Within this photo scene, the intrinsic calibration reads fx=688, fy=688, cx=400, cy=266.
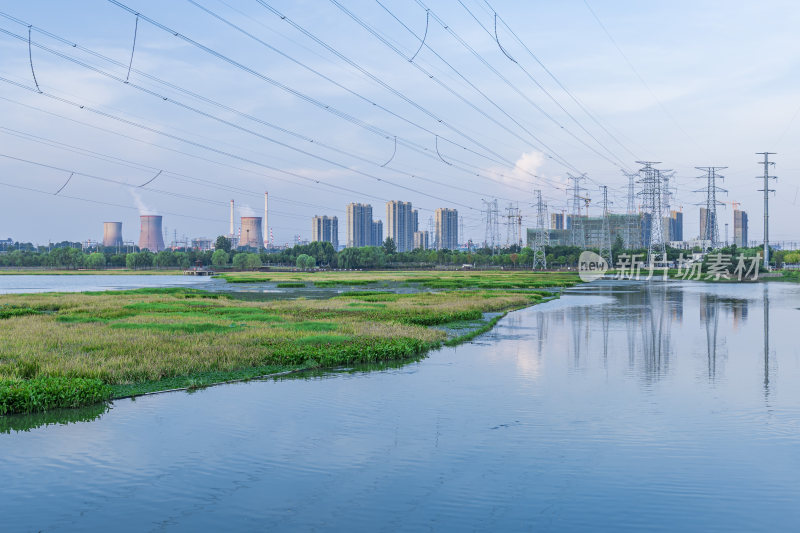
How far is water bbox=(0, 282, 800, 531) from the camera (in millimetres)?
10891

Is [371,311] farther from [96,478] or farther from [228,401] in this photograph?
[96,478]

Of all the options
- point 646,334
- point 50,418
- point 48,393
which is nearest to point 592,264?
point 646,334

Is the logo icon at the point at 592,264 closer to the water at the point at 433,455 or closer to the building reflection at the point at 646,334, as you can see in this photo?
the building reflection at the point at 646,334

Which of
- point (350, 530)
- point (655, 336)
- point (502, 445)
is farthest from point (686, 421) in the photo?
point (655, 336)

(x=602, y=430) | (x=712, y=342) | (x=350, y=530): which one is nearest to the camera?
(x=350, y=530)

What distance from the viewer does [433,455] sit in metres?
13.9

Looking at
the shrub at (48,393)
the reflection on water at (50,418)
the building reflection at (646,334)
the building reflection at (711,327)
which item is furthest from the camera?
the building reflection at (646,334)

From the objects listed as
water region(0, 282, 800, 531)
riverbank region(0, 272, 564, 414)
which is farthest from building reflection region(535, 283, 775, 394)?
riverbank region(0, 272, 564, 414)

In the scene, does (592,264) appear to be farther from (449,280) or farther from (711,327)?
(711,327)

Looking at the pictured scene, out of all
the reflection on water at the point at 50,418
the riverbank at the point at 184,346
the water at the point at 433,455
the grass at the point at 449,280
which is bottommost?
the grass at the point at 449,280

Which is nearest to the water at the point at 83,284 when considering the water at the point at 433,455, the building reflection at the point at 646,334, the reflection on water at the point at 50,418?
the building reflection at the point at 646,334

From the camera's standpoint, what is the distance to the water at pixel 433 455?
429 inches

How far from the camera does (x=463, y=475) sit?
1268cm

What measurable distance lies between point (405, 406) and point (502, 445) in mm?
4356
